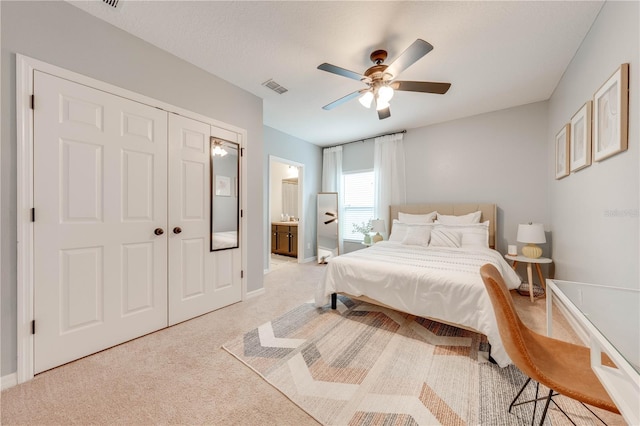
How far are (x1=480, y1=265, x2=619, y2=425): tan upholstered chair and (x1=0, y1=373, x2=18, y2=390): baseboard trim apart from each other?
295cm

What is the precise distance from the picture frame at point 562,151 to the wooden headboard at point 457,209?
3.22 feet

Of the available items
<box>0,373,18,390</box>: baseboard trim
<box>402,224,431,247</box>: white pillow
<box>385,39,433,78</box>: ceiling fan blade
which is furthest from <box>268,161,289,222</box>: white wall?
<box>0,373,18,390</box>: baseboard trim

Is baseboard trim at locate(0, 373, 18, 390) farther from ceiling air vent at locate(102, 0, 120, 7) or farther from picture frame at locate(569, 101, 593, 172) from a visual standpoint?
picture frame at locate(569, 101, 593, 172)

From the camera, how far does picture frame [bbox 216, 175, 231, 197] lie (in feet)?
9.17

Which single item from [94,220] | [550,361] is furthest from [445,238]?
[94,220]

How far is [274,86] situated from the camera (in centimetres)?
299

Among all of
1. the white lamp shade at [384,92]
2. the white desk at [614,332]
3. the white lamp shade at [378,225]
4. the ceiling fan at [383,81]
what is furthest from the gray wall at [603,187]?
the white lamp shade at [378,225]

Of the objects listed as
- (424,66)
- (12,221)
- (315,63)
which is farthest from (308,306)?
(424,66)

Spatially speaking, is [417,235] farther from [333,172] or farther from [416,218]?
[333,172]

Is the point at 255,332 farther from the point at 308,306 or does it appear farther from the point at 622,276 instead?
the point at 622,276

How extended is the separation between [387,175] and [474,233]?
1900 millimetres

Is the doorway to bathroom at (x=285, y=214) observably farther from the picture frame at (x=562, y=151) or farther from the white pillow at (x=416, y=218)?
the picture frame at (x=562, y=151)

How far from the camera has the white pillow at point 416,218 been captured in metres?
4.02

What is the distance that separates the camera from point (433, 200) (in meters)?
4.33
